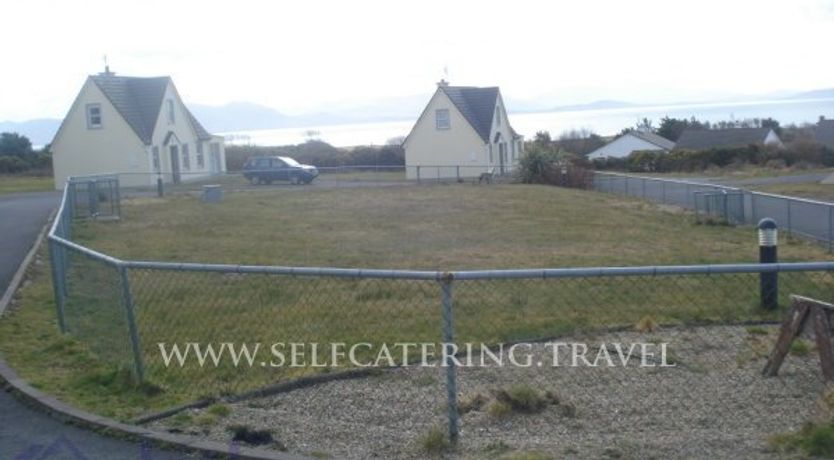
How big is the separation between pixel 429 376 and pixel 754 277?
22.7 ft

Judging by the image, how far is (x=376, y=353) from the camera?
31.2 ft

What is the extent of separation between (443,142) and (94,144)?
19.9 meters

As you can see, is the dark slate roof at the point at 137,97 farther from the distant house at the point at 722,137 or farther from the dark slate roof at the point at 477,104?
the distant house at the point at 722,137

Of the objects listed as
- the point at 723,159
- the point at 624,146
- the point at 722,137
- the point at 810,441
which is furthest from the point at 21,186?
the point at 722,137

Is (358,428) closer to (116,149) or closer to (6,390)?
(6,390)

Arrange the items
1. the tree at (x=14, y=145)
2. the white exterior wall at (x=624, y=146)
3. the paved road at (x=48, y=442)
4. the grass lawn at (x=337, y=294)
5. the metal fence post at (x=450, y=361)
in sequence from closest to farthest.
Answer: the metal fence post at (x=450, y=361)
the paved road at (x=48, y=442)
the grass lawn at (x=337, y=294)
the tree at (x=14, y=145)
the white exterior wall at (x=624, y=146)

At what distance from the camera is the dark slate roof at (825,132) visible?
272ft

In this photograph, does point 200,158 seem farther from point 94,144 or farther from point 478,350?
point 478,350

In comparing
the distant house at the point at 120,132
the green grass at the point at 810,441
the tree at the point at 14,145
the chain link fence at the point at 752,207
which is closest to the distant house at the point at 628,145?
the distant house at the point at 120,132

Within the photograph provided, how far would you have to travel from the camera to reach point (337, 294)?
1320 centimetres

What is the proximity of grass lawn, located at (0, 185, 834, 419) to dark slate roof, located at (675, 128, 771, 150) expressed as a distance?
54134mm

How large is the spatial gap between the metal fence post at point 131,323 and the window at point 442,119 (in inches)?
2082

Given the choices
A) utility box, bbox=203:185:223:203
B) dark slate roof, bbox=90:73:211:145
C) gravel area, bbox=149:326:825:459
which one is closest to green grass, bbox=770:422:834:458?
gravel area, bbox=149:326:825:459

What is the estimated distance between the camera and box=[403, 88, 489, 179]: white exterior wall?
59781mm
